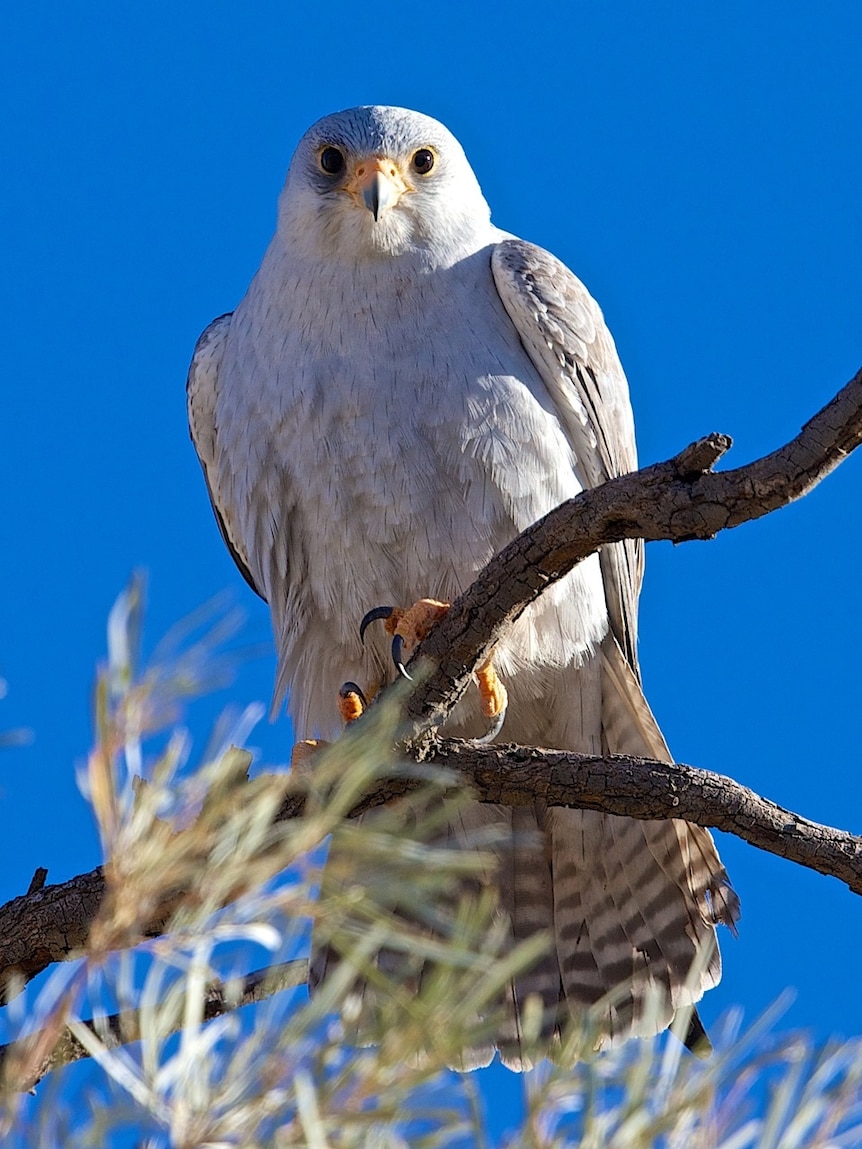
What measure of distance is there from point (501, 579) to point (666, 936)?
1640 mm

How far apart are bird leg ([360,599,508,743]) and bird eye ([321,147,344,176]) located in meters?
1.46

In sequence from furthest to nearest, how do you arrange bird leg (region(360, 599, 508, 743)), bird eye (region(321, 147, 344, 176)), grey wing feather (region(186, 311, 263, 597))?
grey wing feather (region(186, 311, 263, 597)) → bird eye (region(321, 147, 344, 176)) → bird leg (region(360, 599, 508, 743))

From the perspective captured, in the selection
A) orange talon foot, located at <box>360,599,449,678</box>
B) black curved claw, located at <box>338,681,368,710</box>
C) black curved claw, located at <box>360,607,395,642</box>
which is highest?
black curved claw, located at <box>360,607,395,642</box>

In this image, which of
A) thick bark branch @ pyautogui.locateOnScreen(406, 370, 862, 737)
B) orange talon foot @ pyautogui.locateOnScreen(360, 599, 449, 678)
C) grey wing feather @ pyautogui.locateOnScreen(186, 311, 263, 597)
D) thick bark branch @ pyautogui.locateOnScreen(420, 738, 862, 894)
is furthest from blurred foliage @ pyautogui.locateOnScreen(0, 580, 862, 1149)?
grey wing feather @ pyautogui.locateOnScreen(186, 311, 263, 597)

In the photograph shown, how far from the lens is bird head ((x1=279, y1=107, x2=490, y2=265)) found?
4613 mm

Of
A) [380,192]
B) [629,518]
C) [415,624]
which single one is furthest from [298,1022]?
[380,192]

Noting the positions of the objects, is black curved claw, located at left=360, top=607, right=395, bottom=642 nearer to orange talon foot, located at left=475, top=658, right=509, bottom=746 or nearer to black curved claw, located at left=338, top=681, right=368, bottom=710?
black curved claw, located at left=338, top=681, right=368, bottom=710

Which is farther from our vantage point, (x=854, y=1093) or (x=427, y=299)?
(x=427, y=299)

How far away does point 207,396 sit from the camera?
4.95 m

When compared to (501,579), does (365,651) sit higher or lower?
higher

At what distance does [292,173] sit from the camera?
504 centimetres

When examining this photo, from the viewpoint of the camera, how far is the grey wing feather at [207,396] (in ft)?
16.2

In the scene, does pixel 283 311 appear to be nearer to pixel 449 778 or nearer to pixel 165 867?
pixel 449 778

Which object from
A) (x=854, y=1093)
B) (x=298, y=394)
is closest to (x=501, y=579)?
(x=298, y=394)
